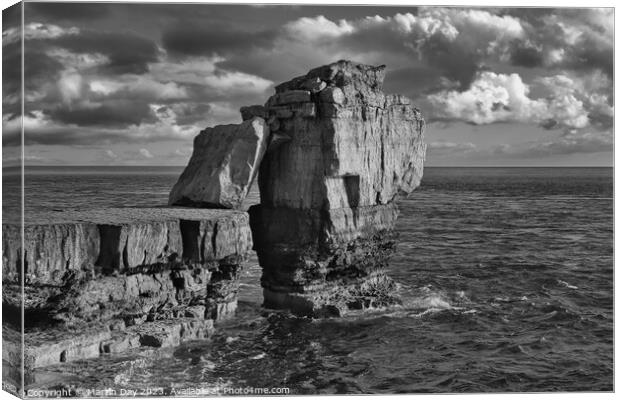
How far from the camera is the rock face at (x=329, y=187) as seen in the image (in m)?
29.7

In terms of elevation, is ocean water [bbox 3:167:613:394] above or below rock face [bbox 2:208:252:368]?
below

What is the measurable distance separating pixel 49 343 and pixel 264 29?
37.5 ft

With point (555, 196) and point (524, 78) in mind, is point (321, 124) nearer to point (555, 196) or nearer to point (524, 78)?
point (524, 78)

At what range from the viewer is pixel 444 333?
28.5m

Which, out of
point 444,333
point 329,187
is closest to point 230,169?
point 329,187

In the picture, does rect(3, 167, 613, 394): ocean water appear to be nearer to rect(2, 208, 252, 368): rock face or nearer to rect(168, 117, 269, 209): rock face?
rect(2, 208, 252, 368): rock face

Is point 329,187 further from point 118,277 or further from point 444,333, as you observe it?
point 118,277

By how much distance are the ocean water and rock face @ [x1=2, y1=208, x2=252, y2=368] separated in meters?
0.82

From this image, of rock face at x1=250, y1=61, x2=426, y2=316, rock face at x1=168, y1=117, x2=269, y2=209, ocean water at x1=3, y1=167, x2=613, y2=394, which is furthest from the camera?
rock face at x1=250, y1=61, x2=426, y2=316

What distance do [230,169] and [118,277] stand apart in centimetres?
687

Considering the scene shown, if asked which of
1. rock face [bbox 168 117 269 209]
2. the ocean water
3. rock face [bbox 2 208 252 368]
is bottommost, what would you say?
the ocean water

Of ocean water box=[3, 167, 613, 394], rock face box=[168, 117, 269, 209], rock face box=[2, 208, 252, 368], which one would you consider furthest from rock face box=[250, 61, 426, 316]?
rock face box=[2, 208, 252, 368]

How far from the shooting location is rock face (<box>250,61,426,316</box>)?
97.6 feet

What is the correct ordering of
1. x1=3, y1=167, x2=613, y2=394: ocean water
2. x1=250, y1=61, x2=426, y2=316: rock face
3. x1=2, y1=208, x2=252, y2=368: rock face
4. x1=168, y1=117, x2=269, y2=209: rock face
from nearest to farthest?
x1=2, y1=208, x2=252, y2=368: rock face
x1=3, y1=167, x2=613, y2=394: ocean water
x1=168, y1=117, x2=269, y2=209: rock face
x1=250, y1=61, x2=426, y2=316: rock face
